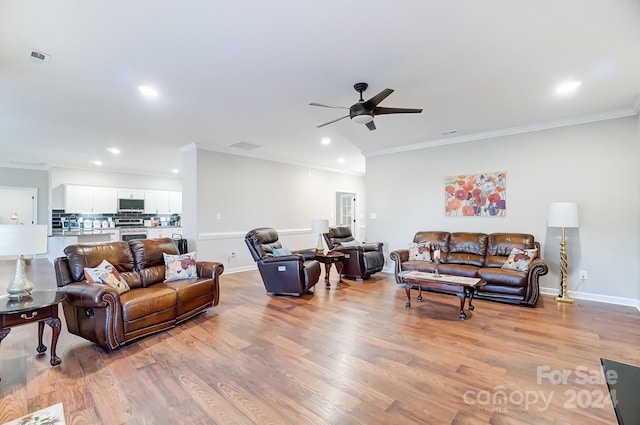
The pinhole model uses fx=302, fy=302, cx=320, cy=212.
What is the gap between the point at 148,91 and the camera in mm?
3592

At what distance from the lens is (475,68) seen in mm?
3068

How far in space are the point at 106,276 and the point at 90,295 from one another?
17.0 inches

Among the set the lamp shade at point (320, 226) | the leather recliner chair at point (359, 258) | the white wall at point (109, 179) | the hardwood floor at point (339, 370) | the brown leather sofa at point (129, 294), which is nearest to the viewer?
the hardwood floor at point (339, 370)

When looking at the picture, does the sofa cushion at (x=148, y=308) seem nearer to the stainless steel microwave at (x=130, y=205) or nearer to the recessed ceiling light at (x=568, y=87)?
the recessed ceiling light at (x=568, y=87)

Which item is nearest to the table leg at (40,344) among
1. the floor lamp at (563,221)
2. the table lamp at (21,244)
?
the table lamp at (21,244)

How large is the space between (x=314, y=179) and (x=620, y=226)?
247 inches

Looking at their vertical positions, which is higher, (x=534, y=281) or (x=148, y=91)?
(x=148, y=91)

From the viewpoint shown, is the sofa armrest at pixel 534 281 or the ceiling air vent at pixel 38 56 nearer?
the ceiling air vent at pixel 38 56

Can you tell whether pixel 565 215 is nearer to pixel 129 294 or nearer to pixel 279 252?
pixel 279 252

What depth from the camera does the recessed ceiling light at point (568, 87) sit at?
11.2ft

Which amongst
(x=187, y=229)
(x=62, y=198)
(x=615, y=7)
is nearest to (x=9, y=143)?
(x=62, y=198)

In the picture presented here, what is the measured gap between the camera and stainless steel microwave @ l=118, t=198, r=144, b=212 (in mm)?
8922

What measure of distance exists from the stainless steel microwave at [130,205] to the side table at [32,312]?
7000mm

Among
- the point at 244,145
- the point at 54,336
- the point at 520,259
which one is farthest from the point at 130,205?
the point at 520,259
